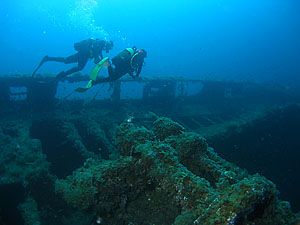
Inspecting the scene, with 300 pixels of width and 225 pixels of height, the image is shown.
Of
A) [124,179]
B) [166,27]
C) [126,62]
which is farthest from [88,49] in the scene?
[166,27]

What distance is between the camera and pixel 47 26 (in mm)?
163000

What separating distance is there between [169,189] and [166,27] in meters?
217

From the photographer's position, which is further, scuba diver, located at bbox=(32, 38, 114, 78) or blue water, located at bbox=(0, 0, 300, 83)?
blue water, located at bbox=(0, 0, 300, 83)

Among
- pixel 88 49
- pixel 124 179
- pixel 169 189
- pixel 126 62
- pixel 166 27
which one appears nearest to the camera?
pixel 169 189

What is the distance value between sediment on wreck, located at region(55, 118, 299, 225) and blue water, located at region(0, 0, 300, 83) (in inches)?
4844

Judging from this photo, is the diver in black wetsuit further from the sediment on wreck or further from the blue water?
the blue water

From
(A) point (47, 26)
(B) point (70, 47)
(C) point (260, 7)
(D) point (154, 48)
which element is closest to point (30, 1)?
(A) point (47, 26)

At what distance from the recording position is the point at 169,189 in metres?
2.28

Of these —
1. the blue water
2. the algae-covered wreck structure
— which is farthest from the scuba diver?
the blue water

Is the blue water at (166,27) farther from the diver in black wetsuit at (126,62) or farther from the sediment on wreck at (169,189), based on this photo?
the sediment on wreck at (169,189)

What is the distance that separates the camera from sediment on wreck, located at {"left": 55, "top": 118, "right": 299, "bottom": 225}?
5.65 ft

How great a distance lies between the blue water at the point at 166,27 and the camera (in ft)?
445

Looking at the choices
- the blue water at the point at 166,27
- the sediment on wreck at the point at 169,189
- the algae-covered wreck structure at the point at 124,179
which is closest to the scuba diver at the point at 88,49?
the algae-covered wreck structure at the point at 124,179

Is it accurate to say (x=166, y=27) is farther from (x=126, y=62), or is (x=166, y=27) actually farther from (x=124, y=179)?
(x=124, y=179)
